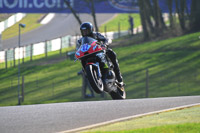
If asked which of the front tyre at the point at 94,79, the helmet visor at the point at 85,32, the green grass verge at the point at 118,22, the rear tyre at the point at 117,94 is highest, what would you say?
the helmet visor at the point at 85,32

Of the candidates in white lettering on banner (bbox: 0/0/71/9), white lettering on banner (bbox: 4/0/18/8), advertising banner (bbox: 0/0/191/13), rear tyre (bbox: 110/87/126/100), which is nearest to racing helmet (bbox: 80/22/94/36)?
rear tyre (bbox: 110/87/126/100)

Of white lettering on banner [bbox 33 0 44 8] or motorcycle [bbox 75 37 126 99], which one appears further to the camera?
white lettering on banner [bbox 33 0 44 8]

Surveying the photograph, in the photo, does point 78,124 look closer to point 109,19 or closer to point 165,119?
point 165,119

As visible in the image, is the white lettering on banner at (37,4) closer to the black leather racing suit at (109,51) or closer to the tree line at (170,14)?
the tree line at (170,14)

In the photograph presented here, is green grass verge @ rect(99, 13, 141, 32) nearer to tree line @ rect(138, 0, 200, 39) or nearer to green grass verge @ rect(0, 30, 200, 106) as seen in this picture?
tree line @ rect(138, 0, 200, 39)

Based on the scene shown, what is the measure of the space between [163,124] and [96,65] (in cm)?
557

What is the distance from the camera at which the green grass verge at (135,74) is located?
94.7 feet

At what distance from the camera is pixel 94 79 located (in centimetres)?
1012

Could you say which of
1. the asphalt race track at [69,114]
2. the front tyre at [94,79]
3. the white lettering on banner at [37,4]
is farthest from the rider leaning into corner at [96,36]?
the white lettering on banner at [37,4]

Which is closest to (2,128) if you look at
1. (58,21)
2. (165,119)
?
(165,119)

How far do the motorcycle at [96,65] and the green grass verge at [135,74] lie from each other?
1626 cm

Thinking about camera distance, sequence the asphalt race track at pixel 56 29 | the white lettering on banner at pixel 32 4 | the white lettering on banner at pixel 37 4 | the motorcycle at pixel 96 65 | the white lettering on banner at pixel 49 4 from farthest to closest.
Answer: the asphalt race track at pixel 56 29
the white lettering on banner at pixel 49 4
the white lettering on banner at pixel 37 4
the white lettering on banner at pixel 32 4
the motorcycle at pixel 96 65

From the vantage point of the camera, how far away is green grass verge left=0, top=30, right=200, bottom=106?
94.7 ft

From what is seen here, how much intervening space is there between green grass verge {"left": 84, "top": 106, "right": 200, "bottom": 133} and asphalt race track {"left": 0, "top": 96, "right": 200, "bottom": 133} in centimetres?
100
